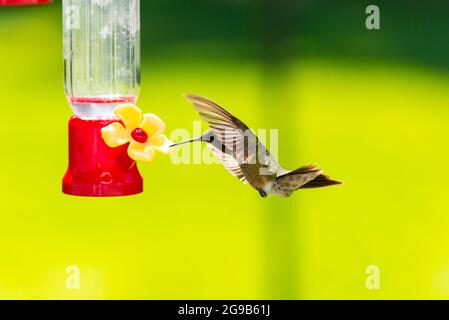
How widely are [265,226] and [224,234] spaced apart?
16 centimetres

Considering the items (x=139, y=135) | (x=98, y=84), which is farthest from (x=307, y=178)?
(x=98, y=84)

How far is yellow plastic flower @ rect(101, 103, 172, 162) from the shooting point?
6.21 ft

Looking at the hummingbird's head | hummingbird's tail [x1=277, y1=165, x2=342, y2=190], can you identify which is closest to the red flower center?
the hummingbird's head

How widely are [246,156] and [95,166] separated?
36 centimetres

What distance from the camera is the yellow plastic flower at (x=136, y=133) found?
1.89m

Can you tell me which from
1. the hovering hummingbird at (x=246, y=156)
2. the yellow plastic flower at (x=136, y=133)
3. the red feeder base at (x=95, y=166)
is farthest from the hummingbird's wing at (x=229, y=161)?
the red feeder base at (x=95, y=166)

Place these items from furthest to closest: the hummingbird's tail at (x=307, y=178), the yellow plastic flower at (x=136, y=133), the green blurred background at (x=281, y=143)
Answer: the green blurred background at (x=281, y=143), the yellow plastic flower at (x=136, y=133), the hummingbird's tail at (x=307, y=178)

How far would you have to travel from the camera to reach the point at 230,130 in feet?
5.98

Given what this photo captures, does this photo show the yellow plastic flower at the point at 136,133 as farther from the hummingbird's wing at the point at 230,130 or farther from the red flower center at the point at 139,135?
the hummingbird's wing at the point at 230,130

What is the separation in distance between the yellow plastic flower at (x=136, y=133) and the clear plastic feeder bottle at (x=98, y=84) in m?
0.09

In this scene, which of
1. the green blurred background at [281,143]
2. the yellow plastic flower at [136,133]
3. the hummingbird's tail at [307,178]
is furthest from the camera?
the green blurred background at [281,143]

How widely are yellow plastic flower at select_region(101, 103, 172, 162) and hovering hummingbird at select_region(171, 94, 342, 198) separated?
47mm

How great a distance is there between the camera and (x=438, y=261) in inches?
124

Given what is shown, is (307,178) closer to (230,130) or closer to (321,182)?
(321,182)
